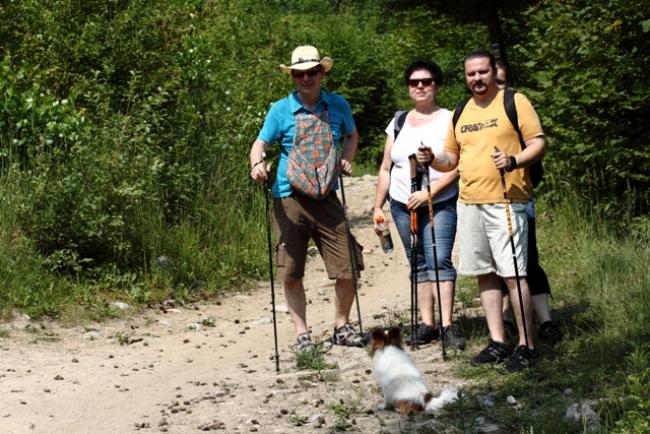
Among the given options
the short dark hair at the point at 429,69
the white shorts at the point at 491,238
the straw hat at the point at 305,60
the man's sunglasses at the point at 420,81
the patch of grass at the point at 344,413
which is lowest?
the patch of grass at the point at 344,413

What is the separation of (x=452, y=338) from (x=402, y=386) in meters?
1.47

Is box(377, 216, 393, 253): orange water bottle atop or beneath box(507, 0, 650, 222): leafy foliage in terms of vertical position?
beneath

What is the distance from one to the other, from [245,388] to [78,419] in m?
1.05

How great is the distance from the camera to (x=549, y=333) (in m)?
7.64

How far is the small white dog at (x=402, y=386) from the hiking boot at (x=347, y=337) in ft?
4.74

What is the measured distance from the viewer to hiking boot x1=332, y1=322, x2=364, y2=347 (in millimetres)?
8148

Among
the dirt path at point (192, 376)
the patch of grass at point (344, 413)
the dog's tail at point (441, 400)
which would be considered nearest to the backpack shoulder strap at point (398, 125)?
the dirt path at point (192, 376)

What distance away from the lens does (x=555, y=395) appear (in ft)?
21.4

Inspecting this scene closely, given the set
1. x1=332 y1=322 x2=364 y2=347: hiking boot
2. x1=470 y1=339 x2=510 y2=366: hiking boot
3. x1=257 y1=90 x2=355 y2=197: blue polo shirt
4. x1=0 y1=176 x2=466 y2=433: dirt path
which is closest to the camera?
x1=0 y1=176 x2=466 y2=433: dirt path

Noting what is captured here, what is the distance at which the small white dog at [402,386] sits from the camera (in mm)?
6359

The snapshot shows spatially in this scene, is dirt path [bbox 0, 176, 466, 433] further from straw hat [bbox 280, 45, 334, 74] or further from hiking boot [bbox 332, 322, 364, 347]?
straw hat [bbox 280, 45, 334, 74]

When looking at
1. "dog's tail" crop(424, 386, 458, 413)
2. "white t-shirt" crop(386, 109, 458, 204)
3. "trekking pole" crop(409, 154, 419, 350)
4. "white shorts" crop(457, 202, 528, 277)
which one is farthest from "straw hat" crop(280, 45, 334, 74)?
"dog's tail" crop(424, 386, 458, 413)

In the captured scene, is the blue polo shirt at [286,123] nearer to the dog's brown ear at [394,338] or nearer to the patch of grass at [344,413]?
the dog's brown ear at [394,338]

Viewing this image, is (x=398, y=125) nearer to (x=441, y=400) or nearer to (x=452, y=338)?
(x=452, y=338)
